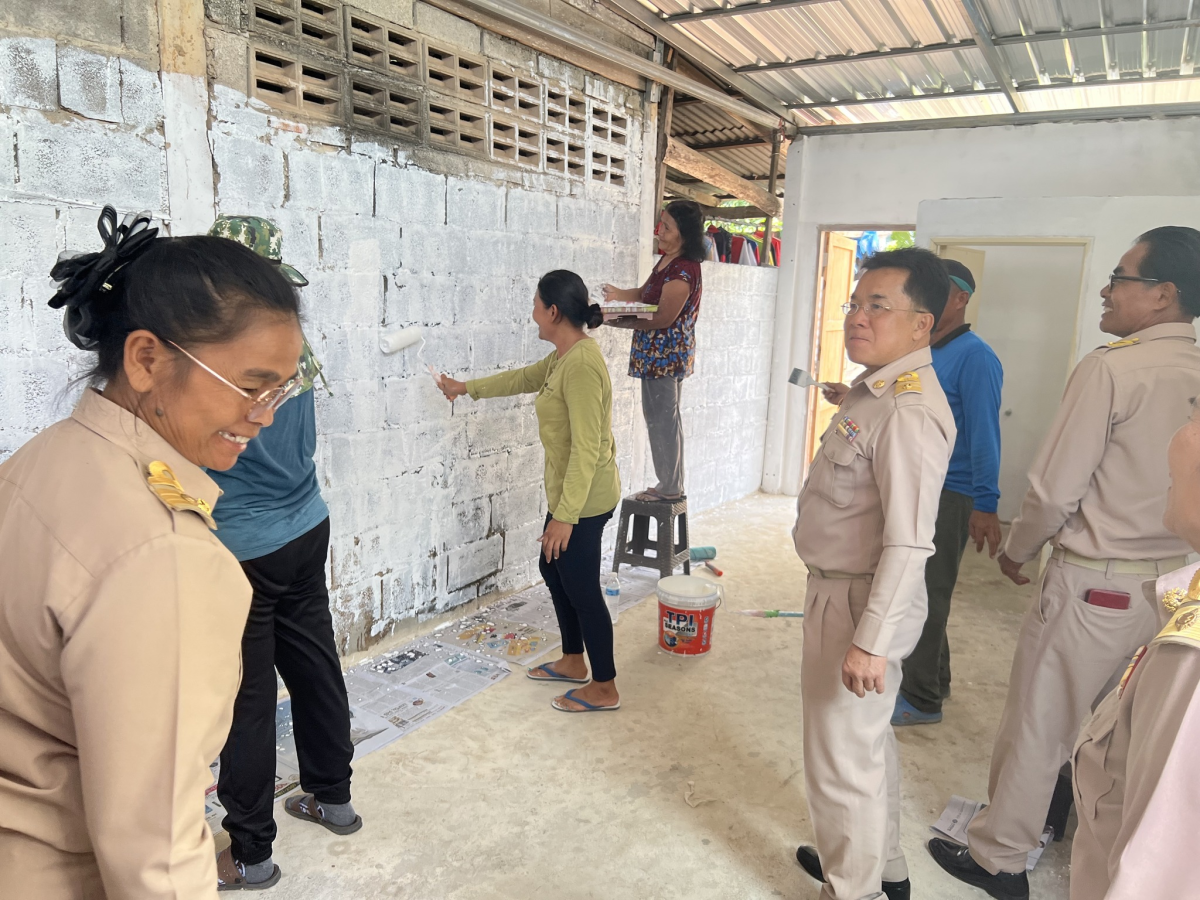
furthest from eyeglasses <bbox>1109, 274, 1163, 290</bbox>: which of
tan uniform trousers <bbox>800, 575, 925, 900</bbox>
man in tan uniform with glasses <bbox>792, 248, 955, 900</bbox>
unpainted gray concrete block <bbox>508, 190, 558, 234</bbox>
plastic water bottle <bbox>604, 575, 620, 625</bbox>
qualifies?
plastic water bottle <bbox>604, 575, 620, 625</bbox>

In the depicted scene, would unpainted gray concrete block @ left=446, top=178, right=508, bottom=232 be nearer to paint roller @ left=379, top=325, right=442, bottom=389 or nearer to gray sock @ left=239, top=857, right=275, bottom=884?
paint roller @ left=379, top=325, right=442, bottom=389

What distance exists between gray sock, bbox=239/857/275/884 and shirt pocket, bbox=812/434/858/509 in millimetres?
1636

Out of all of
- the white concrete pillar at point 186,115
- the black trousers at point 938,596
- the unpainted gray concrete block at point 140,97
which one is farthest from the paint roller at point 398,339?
the black trousers at point 938,596

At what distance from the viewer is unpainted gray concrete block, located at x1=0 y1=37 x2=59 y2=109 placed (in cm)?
189

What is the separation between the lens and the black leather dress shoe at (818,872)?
1930 mm

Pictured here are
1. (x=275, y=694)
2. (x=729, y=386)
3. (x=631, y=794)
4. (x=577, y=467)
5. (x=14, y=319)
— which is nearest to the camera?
(x=275, y=694)

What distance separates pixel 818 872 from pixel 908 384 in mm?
1294

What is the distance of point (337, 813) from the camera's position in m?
2.14

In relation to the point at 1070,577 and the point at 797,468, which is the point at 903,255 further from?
the point at 797,468

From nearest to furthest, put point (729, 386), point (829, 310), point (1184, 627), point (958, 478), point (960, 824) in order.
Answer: point (1184, 627), point (960, 824), point (958, 478), point (729, 386), point (829, 310)

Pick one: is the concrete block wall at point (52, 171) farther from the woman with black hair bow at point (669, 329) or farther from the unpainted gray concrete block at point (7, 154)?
the woman with black hair bow at point (669, 329)

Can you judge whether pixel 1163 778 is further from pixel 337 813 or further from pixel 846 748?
pixel 337 813

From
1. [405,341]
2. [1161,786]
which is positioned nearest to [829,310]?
[405,341]

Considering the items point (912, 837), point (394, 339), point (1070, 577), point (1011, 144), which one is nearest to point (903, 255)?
point (1070, 577)
